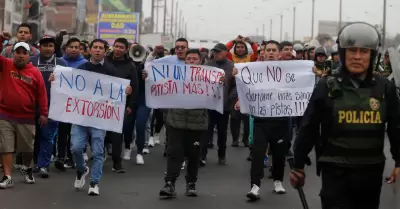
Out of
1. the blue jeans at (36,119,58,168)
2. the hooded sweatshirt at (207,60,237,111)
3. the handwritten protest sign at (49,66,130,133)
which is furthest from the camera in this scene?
the hooded sweatshirt at (207,60,237,111)

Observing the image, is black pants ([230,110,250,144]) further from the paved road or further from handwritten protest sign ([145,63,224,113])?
handwritten protest sign ([145,63,224,113])

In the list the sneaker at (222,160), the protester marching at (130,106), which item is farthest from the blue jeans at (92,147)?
the sneaker at (222,160)

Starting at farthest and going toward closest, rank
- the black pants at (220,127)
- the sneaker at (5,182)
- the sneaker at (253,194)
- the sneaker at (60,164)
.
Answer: the black pants at (220,127), the sneaker at (60,164), the sneaker at (5,182), the sneaker at (253,194)

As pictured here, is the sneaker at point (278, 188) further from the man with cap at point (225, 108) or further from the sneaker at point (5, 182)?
the sneaker at point (5, 182)

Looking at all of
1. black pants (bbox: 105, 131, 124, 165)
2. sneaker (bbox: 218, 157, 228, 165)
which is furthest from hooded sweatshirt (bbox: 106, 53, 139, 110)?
sneaker (bbox: 218, 157, 228, 165)

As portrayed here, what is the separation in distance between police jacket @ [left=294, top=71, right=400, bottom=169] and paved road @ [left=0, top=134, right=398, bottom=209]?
331cm

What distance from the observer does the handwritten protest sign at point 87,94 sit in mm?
8797

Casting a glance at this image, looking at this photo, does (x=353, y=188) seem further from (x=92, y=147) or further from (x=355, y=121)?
Answer: (x=92, y=147)

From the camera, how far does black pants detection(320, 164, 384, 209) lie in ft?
14.6

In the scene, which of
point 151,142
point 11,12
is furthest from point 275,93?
point 11,12

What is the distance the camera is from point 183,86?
905 centimetres

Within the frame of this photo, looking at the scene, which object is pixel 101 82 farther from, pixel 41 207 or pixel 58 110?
pixel 41 207

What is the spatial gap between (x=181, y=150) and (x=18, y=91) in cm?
214

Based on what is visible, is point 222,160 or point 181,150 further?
point 222,160
